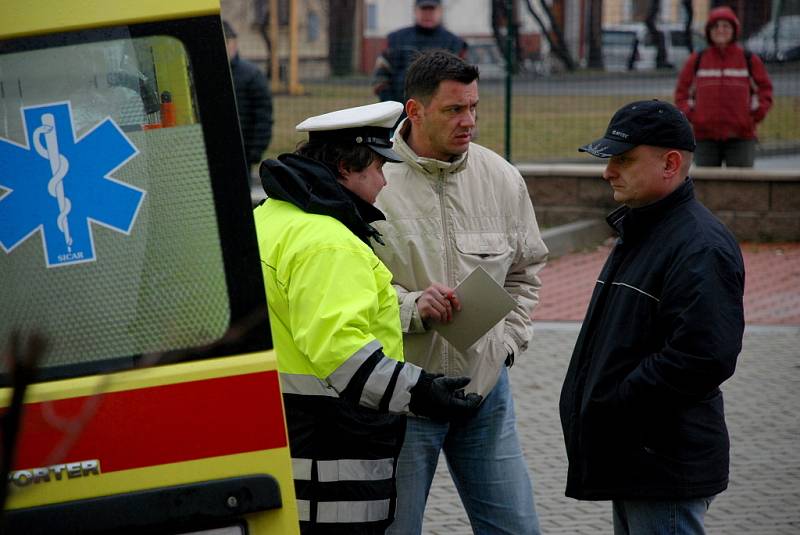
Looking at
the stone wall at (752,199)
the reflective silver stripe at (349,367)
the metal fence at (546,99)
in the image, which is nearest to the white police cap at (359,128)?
the reflective silver stripe at (349,367)

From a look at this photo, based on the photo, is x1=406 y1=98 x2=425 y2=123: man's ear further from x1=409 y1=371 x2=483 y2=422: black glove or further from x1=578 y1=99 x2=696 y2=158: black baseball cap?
x1=409 y1=371 x2=483 y2=422: black glove

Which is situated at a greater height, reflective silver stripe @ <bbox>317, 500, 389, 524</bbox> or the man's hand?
the man's hand

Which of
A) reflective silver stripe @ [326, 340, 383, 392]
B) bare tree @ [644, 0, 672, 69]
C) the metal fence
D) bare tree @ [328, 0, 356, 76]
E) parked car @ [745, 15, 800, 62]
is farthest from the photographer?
bare tree @ [644, 0, 672, 69]

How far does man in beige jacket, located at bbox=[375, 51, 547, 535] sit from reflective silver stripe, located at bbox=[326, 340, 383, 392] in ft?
2.57

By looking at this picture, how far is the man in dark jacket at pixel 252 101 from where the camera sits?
11.4 meters

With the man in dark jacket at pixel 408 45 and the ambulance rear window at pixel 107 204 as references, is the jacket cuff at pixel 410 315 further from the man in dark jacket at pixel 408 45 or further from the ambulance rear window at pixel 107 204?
the man in dark jacket at pixel 408 45

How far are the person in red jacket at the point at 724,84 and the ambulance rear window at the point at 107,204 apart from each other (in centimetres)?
930

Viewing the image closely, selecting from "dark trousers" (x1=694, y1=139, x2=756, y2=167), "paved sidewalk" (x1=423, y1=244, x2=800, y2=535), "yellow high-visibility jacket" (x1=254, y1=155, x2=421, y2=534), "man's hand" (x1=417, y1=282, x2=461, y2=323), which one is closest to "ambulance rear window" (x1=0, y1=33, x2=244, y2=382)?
"yellow high-visibility jacket" (x1=254, y1=155, x2=421, y2=534)

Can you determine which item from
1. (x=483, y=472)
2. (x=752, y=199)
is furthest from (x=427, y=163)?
(x=752, y=199)

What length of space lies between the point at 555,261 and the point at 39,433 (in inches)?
369

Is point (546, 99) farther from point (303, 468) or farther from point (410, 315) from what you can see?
point (303, 468)

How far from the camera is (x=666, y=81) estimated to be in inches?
587

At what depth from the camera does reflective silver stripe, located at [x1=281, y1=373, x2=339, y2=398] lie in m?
3.35

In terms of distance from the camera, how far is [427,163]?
13.5 ft
